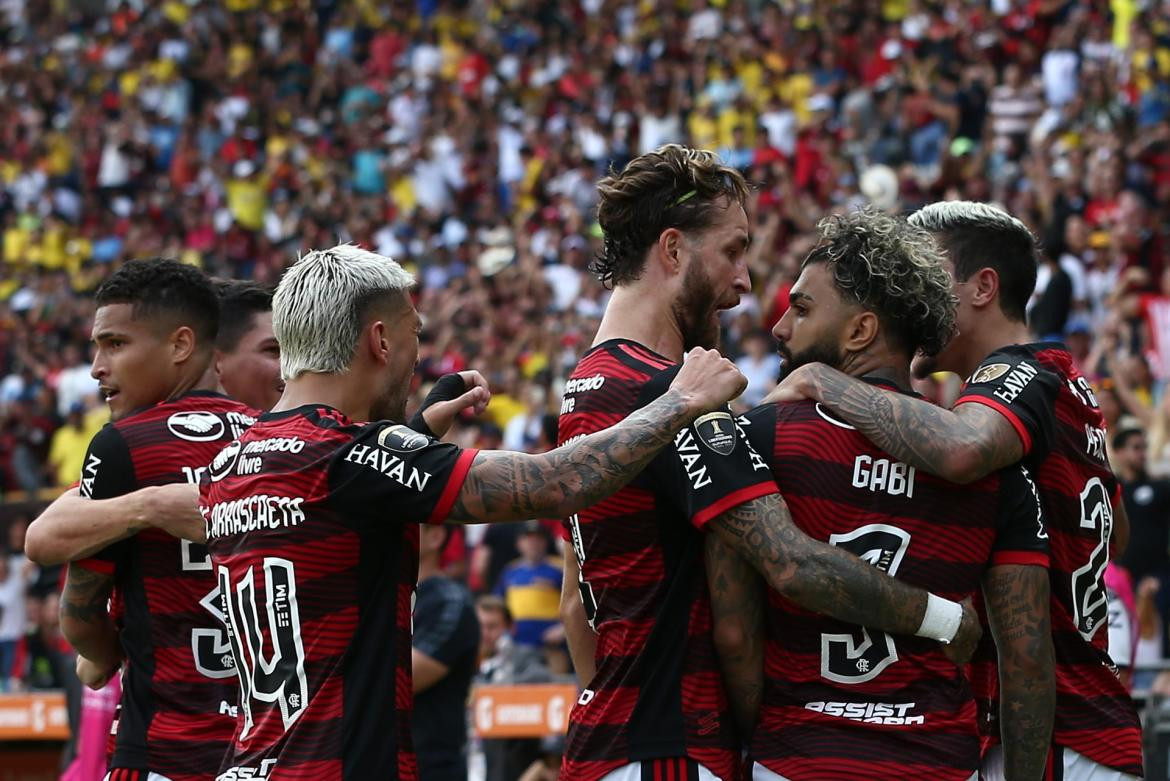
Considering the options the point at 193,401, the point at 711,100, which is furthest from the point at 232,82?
the point at 193,401

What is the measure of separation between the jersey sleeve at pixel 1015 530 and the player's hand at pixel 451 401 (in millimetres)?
1513

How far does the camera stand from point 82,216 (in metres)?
27.6

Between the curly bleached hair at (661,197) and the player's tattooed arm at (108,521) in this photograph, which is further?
the player's tattooed arm at (108,521)

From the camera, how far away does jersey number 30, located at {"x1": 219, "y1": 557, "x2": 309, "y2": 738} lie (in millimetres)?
4066

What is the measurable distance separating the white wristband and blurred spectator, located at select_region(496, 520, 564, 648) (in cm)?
836

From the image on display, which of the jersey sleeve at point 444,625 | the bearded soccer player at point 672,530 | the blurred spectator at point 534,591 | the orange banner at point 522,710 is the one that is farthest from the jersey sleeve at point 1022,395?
the blurred spectator at point 534,591

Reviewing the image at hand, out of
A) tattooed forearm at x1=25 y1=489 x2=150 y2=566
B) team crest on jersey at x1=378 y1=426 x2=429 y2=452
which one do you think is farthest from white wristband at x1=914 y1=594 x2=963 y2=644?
tattooed forearm at x1=25 y1=489 x2=150 y2=566

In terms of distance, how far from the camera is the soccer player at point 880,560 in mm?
4039

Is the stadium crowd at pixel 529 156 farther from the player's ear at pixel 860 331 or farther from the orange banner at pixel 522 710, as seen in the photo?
the player's ear at pixel 860 331

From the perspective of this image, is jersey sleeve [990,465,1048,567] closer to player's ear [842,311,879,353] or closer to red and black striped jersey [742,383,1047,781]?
red and black striped jersey [742,383,1047,781]

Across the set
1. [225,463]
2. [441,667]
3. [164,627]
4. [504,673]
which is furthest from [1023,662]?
[504,673]

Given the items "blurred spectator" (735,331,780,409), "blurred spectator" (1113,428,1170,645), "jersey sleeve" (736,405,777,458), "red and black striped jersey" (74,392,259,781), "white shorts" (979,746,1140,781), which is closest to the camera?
"jersey sleeve" (736,405,777,458)

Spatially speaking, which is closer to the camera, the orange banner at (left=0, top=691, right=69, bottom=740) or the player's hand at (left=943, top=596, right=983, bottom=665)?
the player's hand at (left=943, top=596, right=983, bottom=665)

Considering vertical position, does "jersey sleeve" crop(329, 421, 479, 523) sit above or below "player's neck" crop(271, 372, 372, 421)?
below
